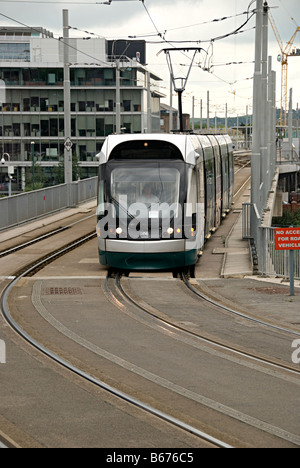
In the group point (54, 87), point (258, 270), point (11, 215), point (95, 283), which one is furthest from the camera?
point (54, 87)

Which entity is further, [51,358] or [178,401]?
[51,358]

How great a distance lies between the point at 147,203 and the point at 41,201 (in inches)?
722

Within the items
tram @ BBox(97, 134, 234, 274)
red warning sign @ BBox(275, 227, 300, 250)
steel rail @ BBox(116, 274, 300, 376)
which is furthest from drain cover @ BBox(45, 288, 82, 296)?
red warning sign @ BBox(275, 227, 300, 250)

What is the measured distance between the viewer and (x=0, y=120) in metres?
91.8

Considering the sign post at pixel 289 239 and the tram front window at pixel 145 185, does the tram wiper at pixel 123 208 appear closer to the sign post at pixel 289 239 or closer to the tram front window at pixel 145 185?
the tram front window at pixel 145 185

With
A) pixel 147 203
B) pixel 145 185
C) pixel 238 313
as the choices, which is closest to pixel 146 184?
pixel 145 185

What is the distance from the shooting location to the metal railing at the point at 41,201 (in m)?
32.8

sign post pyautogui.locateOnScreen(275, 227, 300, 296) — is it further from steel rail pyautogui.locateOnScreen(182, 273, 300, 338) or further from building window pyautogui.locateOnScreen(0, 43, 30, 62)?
building window pyautogui.locateOnScreen(0, 43, 30, 62)

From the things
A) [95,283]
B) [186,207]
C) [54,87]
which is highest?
[54,87]

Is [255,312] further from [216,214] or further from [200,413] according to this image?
[216,214]

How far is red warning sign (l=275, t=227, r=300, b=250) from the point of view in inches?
693

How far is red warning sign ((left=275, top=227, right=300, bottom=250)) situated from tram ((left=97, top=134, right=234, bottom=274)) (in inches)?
115
